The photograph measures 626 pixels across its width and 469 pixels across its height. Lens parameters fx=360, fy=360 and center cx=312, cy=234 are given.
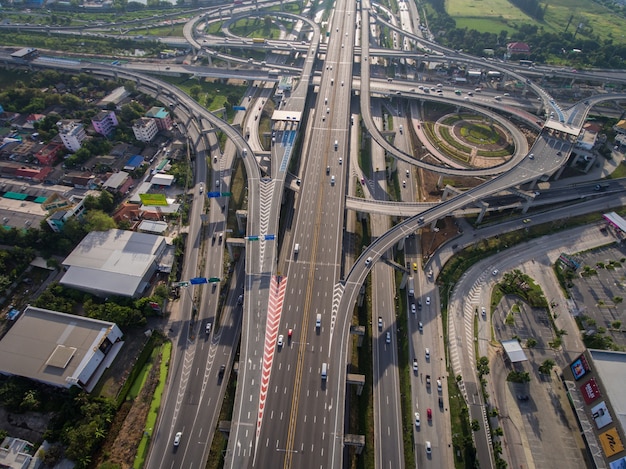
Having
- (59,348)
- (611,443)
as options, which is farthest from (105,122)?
(611,443)

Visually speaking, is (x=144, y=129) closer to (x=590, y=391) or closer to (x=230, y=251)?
(x=230, y=251)

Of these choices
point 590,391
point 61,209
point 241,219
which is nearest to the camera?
point 590,391

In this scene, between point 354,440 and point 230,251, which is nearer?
point 354,440

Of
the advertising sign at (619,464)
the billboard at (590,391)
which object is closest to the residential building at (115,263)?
the billboard at (590,391)

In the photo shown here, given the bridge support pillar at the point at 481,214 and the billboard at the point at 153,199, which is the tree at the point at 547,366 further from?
the billboard at the point at 153,199

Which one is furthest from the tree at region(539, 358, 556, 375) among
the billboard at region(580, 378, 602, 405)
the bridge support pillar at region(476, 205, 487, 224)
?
the bridge support pillar at region(476, 205, 487, 224)

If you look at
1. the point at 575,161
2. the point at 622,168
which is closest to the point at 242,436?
the point at 575,161

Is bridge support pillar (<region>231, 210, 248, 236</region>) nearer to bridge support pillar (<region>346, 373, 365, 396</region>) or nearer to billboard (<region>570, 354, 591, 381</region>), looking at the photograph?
bridge support pillar (<region>346, 373, 365, 396</region>)
